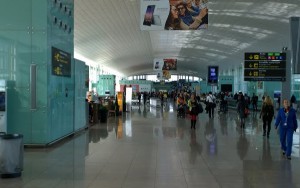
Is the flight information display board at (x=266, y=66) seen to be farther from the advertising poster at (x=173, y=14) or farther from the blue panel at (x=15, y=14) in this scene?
the blue panel at (x=15, y=14)

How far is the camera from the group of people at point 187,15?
1443 centimetres

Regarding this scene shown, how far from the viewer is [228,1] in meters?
28.2

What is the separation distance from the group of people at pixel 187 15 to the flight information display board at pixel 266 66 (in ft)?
17.9

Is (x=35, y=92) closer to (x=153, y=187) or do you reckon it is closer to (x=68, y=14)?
(x=68, y=14)

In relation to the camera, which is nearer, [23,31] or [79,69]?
[23,31]

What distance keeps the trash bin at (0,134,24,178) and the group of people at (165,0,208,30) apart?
763 centimetres

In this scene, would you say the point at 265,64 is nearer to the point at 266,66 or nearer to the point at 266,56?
the point at 266,66

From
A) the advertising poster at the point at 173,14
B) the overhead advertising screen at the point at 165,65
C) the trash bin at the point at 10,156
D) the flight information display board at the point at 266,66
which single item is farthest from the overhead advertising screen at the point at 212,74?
the trash bin at the point at 10,156

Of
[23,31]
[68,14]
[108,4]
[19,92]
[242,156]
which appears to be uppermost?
[108,4]

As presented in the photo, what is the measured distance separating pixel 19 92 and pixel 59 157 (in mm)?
2803

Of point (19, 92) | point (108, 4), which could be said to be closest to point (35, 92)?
point (19, 92)

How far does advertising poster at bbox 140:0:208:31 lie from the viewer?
1438 cm

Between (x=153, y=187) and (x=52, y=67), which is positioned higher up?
(x=52, y=67)

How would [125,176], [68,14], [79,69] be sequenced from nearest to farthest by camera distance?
[125,176] → [68,14] → [79,69]
